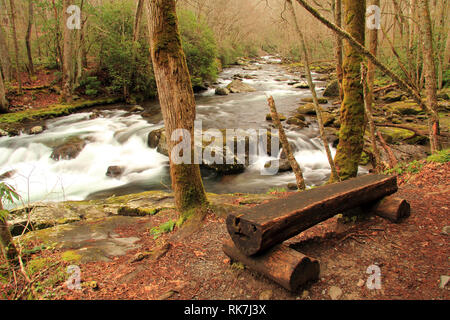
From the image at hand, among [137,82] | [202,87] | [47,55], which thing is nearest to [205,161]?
[137,82]

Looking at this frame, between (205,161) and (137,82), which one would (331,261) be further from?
(137,82)

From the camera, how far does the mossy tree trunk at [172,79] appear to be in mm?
3975

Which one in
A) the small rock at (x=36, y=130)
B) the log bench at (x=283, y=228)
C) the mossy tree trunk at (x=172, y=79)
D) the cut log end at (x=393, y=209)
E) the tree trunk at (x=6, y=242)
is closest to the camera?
the log bench at (x=283, y=228)

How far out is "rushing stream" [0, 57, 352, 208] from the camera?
28.8 feet

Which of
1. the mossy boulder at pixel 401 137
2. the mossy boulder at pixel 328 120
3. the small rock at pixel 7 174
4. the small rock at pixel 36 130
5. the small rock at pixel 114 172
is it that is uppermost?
the small rock at pixel 36 130

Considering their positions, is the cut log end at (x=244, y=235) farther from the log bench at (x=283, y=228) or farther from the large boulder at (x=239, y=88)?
the large boulder at (x=239, y=88)

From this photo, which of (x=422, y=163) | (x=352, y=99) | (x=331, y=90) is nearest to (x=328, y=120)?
(x=422, y=163)

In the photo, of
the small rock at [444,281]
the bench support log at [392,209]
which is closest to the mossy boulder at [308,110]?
the bench support log at [392,209]

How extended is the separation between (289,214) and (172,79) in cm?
272

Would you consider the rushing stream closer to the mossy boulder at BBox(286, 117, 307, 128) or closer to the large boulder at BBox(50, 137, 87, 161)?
the large boulder at BBox(50, 137, 87, 161)

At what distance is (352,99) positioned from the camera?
4.73 meters

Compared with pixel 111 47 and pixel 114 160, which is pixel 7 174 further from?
pixel 111 47

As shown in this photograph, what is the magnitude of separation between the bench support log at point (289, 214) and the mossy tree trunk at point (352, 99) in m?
1.32

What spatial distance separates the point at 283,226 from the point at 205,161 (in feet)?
21.9
